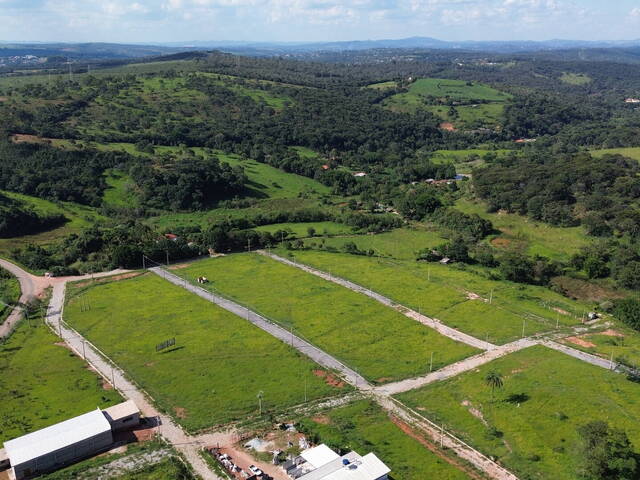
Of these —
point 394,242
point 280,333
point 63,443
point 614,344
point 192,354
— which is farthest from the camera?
point 394,242

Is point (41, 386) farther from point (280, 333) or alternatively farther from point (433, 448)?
point (433, 448)

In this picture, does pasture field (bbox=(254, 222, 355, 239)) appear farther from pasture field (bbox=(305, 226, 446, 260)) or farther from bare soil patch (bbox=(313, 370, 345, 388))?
bare soil patch (bbox=(313, 370, 345, 388))

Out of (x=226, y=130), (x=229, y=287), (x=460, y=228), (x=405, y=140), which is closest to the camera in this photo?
(x=229, y=287)

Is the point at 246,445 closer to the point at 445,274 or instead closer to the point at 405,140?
the point at 445,274

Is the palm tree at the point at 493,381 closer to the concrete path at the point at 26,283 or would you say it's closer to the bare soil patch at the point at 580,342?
the bare soil patch at the point at 580,342

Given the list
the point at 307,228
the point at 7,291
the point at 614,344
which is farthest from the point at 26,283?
the point at 614,344

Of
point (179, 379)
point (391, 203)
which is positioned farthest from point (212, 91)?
point (179, 379)
